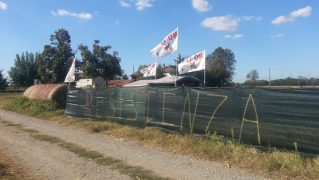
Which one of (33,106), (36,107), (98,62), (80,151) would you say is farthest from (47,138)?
(98,62)

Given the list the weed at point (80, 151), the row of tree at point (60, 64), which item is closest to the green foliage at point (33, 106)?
the weed at point (80, 151)

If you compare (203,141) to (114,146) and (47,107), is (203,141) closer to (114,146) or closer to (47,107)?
(114,146)

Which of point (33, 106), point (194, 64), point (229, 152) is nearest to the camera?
point (229, 152)

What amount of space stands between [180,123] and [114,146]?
221cm

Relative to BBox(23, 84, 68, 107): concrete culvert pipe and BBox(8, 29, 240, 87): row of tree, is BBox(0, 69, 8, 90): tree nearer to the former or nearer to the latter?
BBox(8, 29, 240, 87): row of tree

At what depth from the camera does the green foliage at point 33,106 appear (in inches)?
970

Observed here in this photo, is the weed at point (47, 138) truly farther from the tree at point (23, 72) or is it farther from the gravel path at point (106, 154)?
the tree at point (23, 72)

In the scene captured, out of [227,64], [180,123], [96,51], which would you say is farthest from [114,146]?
[227,64]

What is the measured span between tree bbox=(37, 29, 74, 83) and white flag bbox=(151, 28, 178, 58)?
6349cm

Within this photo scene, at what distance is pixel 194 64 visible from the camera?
54.7 ft

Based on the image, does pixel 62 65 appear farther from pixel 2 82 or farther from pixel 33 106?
pixel 33 106

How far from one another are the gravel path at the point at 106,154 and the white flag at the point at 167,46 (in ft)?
14.9

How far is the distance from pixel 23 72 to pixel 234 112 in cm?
7671

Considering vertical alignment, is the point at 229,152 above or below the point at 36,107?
below
